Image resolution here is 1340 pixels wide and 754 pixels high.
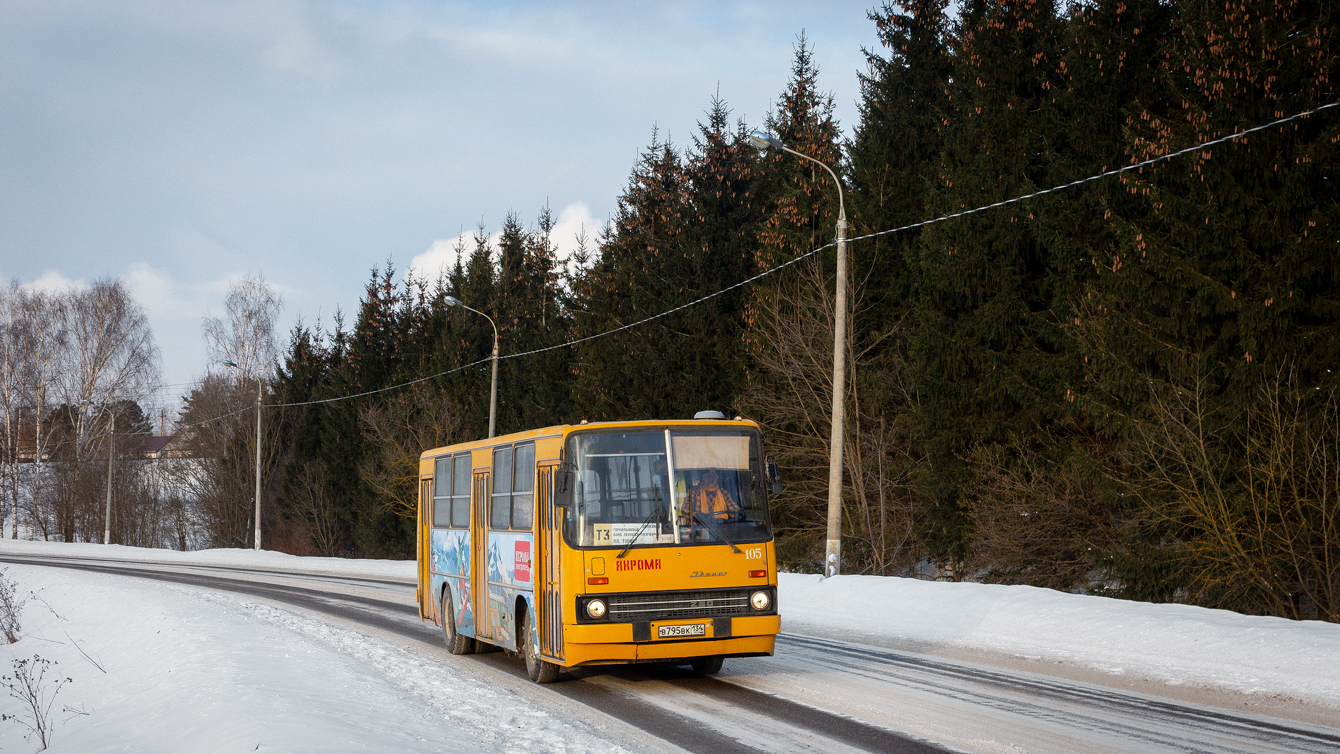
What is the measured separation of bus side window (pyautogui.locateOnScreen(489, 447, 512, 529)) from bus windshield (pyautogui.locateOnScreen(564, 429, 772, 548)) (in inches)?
83.0

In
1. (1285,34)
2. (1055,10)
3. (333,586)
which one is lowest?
(333,586)

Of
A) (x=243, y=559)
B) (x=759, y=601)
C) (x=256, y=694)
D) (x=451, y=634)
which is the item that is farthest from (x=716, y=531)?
(x=243, y=559)

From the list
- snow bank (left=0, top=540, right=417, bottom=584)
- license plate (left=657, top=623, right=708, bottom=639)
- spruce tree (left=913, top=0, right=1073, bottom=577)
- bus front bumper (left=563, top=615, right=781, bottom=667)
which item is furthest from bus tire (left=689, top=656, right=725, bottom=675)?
snow bank (left=0, top=540, right=417, bottom=584)

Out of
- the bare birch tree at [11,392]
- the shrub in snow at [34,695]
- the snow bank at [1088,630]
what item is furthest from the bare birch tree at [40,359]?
the snow bank at [1088,630]

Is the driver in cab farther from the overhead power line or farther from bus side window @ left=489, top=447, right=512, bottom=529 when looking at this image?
the overhead power line

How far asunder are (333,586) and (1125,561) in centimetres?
2088

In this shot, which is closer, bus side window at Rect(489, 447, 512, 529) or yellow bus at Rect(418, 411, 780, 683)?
yellow bus at Rect(418, 411, 780, 683)

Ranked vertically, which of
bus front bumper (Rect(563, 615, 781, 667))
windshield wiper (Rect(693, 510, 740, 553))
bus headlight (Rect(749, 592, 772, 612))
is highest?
windshield wiper (Rect(693, 510, 740, 553))

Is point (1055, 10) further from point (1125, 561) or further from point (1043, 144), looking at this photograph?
point (1125, 561)

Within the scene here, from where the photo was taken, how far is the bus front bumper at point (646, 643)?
1120 cm

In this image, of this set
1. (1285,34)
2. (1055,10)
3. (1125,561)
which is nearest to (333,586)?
(1125,561)

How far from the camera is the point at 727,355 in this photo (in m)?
36.1

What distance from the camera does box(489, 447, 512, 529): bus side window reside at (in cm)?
1355

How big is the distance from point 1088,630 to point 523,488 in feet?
24.4
